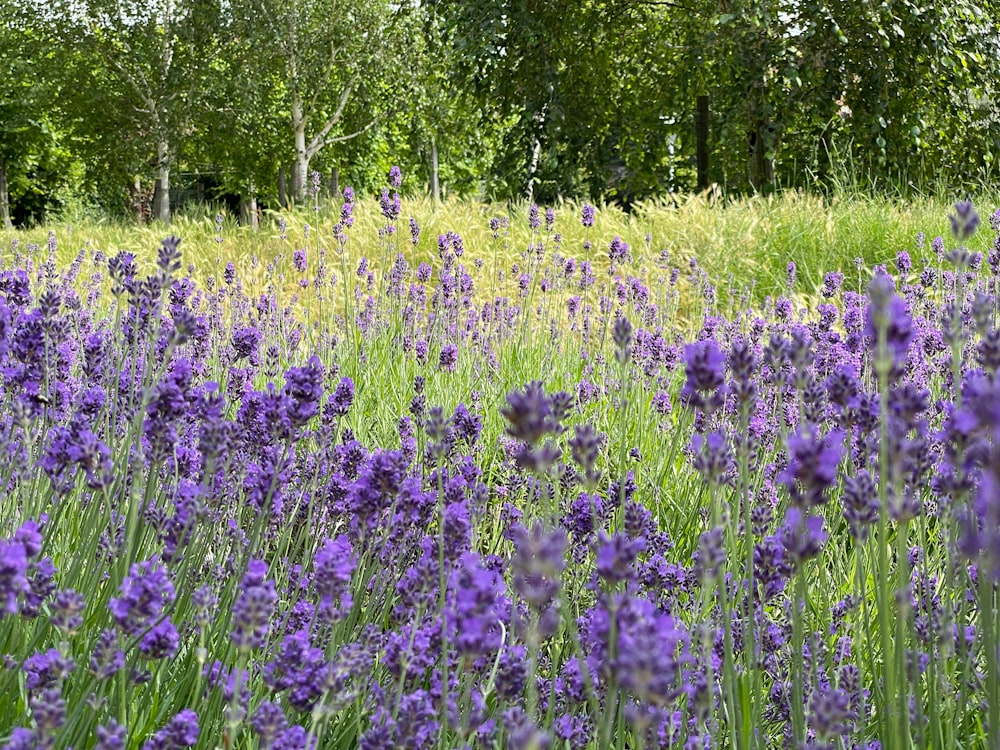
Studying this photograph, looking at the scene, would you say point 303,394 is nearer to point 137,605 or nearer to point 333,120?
point 137,605

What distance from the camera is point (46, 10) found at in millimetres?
21703

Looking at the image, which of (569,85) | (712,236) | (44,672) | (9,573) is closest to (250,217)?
(569,85)

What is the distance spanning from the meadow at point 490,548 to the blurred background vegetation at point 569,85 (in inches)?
268

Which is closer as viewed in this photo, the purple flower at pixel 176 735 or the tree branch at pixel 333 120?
the purple flower at pixel 176 735

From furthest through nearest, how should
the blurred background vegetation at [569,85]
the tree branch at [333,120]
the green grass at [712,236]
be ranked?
1. the tree branch at [333,120]
2. the blurred background vegetation at [569,85]
3. the green grass at [712,236]

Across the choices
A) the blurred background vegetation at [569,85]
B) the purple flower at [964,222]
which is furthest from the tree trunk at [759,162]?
the purple flower at [964,222]

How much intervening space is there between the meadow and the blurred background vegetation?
682 centimetres

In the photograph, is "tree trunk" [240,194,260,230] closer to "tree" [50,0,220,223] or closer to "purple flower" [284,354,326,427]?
"tree" [50,0,220,223]

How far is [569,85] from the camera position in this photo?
1656cm

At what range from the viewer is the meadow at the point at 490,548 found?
1027 mm

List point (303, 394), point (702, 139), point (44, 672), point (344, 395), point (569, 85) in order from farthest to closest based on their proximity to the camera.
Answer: point (569, 85), point (702, 139), point (344, 395), point (303, 394), point (44, 672)

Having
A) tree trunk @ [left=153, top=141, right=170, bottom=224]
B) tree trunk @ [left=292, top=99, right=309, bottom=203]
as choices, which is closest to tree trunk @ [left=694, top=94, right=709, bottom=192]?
tree trunk @ [left=292, top=99, right=309, bottom=203]

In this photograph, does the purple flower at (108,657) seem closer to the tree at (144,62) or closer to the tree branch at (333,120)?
the tree at (144,62)

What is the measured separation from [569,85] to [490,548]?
1495cm
